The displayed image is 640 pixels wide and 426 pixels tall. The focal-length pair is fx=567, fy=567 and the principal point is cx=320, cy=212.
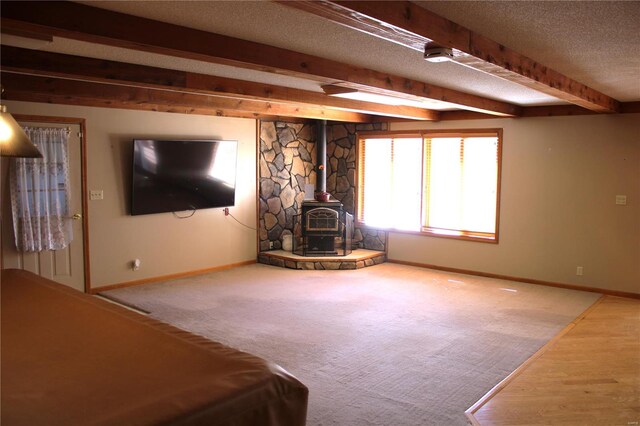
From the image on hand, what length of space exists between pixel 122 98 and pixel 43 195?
52.9 inches

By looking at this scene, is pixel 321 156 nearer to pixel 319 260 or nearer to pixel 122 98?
pixel 319 260

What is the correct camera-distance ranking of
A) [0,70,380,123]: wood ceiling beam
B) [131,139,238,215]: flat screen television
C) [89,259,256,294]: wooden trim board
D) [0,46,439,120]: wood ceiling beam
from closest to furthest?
[0,46,439,120]: wood ceiling beam → [0,70,380,123]: wood ceiling beam → [89,259,256,294]: wooden trim board → [131,139,238,215]: flat screen television

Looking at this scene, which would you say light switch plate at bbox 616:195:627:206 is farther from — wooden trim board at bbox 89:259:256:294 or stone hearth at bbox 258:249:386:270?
wooden trim board at bbox 89:259:256:294

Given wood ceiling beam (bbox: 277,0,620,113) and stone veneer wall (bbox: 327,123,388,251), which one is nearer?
wood ceiling beam (bbox: 277,0,620,113)

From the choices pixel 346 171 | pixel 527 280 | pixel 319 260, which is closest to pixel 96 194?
pixel 319 260

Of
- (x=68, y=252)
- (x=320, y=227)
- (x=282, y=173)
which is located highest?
(x=282, y=173)

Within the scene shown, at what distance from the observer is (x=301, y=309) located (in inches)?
225

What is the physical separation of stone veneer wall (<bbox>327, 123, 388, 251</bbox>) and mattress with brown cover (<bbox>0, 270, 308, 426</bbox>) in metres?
6.22

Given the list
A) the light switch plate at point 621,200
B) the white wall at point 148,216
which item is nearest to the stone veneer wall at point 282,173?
the white wall at point 148,216

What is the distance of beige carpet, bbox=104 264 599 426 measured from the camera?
146 inches

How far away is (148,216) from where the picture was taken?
6.79m

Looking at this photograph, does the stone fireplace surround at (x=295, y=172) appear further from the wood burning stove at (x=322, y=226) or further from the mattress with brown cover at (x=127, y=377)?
the mattress with brown cover at (x=127, y=377)

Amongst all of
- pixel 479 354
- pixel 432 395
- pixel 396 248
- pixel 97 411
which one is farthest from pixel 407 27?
pixel 396 248

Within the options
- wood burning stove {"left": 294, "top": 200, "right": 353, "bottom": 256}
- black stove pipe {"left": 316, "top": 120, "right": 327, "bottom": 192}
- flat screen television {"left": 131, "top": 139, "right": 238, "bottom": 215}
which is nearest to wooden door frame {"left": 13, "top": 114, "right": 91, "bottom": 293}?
flat screen television {"left": 131, "top": 139, "right": 238, "bottom": 215}
